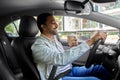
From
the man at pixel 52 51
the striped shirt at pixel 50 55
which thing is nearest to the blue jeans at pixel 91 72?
the man at pixel 52 51

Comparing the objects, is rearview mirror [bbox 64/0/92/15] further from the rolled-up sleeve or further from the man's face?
the rolled-up sleeve

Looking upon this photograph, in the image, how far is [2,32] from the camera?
245 centimetres

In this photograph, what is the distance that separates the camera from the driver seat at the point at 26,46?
2.15 metres

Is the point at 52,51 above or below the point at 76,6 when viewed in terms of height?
below

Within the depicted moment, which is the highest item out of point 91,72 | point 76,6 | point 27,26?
point 76,6

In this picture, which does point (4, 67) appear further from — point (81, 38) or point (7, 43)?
point (81, 38)

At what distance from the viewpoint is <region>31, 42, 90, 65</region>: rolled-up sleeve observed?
1855 mm

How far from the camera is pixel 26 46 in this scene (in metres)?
2.29

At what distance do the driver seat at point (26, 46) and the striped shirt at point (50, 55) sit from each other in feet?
0.22

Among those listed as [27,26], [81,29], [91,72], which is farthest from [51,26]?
[81,29]

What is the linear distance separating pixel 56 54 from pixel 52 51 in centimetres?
5

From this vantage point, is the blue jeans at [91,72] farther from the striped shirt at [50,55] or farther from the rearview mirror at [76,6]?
the rearview mirror at [76,6]

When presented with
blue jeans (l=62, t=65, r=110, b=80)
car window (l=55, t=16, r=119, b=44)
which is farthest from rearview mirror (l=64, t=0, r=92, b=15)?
blue jeans (l=62, t=65, r=110, b=80)

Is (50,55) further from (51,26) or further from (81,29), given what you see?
(81,29)
